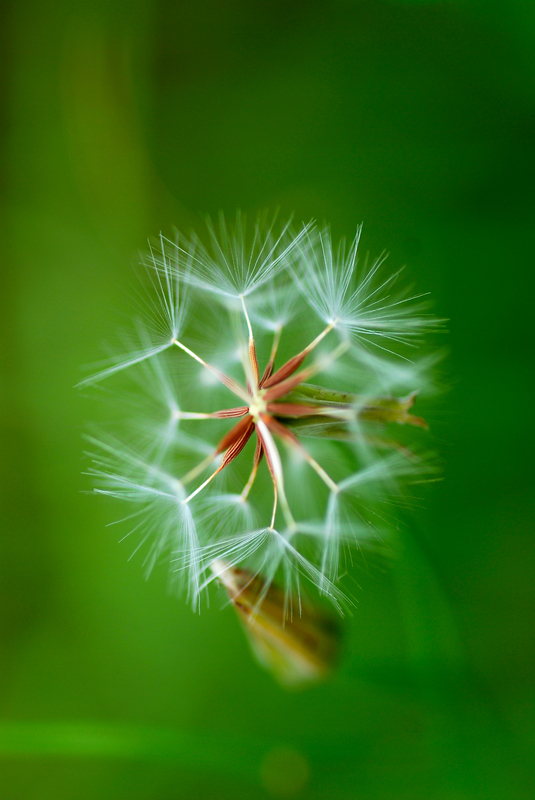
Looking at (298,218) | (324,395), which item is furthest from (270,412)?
(298,218)

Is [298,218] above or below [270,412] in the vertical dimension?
above

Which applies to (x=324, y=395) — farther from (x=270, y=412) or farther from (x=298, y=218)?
(x=298, y=218)

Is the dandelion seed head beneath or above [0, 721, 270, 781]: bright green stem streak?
above

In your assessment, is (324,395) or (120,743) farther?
(120,743)

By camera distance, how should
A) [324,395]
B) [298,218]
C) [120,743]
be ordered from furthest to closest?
[298,218] → [120,743] → [324,395]

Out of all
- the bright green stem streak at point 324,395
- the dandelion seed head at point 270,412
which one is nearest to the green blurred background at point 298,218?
the dandelion seed head at point 270,412

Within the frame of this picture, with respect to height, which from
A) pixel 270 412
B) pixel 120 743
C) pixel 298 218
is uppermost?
pixel 298 218

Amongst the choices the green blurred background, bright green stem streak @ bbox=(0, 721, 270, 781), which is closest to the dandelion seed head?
the green blurred background

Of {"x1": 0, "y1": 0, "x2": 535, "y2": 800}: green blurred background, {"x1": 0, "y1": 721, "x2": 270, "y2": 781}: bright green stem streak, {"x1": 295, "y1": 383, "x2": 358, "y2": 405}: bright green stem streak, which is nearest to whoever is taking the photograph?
{"x1": 295, "y1": 383, "x2": 358, "y2": 405}: bright green stem streak

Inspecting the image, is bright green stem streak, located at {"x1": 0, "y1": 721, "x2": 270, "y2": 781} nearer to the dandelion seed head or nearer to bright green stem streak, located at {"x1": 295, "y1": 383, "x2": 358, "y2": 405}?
the dandelion seed head
